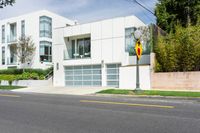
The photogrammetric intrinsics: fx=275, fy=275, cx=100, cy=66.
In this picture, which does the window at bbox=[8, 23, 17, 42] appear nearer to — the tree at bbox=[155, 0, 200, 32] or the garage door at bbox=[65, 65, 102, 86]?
the garage door at bbox=[65, 65, 102, 86]

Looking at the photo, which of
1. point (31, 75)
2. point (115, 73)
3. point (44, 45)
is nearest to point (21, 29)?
point (44, 45)

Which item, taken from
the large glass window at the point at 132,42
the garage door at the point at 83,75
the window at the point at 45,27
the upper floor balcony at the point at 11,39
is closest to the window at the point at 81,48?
the garage door at the point at 83,75

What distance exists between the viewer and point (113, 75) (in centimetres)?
2662

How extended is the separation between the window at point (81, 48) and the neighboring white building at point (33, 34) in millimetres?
9427

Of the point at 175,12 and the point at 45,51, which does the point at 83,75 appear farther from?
the point at 175,12

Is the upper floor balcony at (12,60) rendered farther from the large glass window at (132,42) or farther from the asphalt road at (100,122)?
the asphalt road at (100,122)

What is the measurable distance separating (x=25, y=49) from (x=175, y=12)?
66.2ft

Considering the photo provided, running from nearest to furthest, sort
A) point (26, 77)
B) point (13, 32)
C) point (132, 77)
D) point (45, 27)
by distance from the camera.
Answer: point (132, 77)
point (26, 77)
point (45, 27)
point (13, 32)

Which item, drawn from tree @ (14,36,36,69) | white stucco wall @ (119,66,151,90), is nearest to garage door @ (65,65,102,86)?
white stucco wall @ (119,66,151,90)

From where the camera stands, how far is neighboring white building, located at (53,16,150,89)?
2431 centimetres

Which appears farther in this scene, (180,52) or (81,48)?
(81,48)

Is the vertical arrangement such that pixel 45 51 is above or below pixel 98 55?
above

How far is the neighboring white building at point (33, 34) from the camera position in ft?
126

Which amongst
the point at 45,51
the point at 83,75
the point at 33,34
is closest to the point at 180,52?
the point at 83,75
